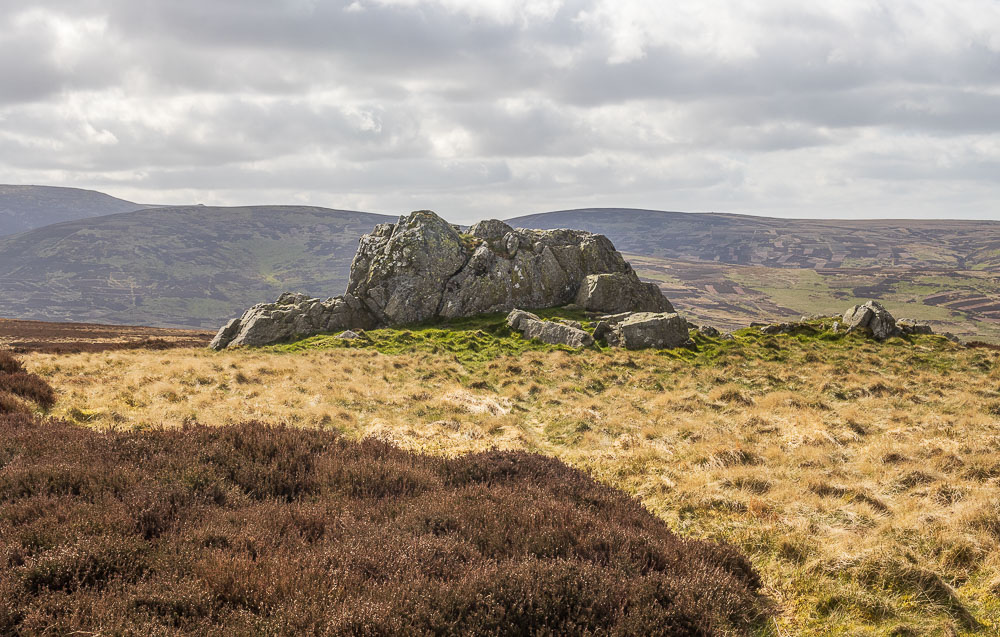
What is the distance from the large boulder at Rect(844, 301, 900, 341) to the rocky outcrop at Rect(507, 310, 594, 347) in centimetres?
1825

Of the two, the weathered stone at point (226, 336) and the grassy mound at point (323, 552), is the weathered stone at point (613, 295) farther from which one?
the grassy mound at point (323, 552)

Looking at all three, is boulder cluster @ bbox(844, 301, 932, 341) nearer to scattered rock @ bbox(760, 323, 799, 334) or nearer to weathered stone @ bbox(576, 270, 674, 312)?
scattered rock @ bbox(760, 323, 799, 334)

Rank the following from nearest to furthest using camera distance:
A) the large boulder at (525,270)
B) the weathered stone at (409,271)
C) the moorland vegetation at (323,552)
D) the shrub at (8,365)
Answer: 1. the moorland vegetation at (323,552)
2. the shrub at (8,365)
3. the weathered stone at (409,271)
4. the large boulder at (525,270)

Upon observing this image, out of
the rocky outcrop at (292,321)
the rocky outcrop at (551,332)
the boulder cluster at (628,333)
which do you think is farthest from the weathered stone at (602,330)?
the rocky outcrop at (292,321)

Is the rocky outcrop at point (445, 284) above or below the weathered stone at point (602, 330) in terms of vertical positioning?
above

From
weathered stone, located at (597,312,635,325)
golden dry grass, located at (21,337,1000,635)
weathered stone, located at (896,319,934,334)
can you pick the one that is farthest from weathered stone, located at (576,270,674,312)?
weathered stone, located at (896,319,934,334)

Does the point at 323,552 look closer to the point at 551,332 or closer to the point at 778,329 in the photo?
the point at 551,332

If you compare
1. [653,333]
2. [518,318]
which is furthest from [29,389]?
[653,333]

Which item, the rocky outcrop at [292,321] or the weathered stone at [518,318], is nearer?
the weathered stone at [518,318]

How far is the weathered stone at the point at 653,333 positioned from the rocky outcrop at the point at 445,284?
23.8ft

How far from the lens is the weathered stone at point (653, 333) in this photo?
28.9m

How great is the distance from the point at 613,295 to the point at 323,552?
33.7 m

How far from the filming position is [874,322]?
1292 inches

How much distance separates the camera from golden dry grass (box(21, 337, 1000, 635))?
6188mm
